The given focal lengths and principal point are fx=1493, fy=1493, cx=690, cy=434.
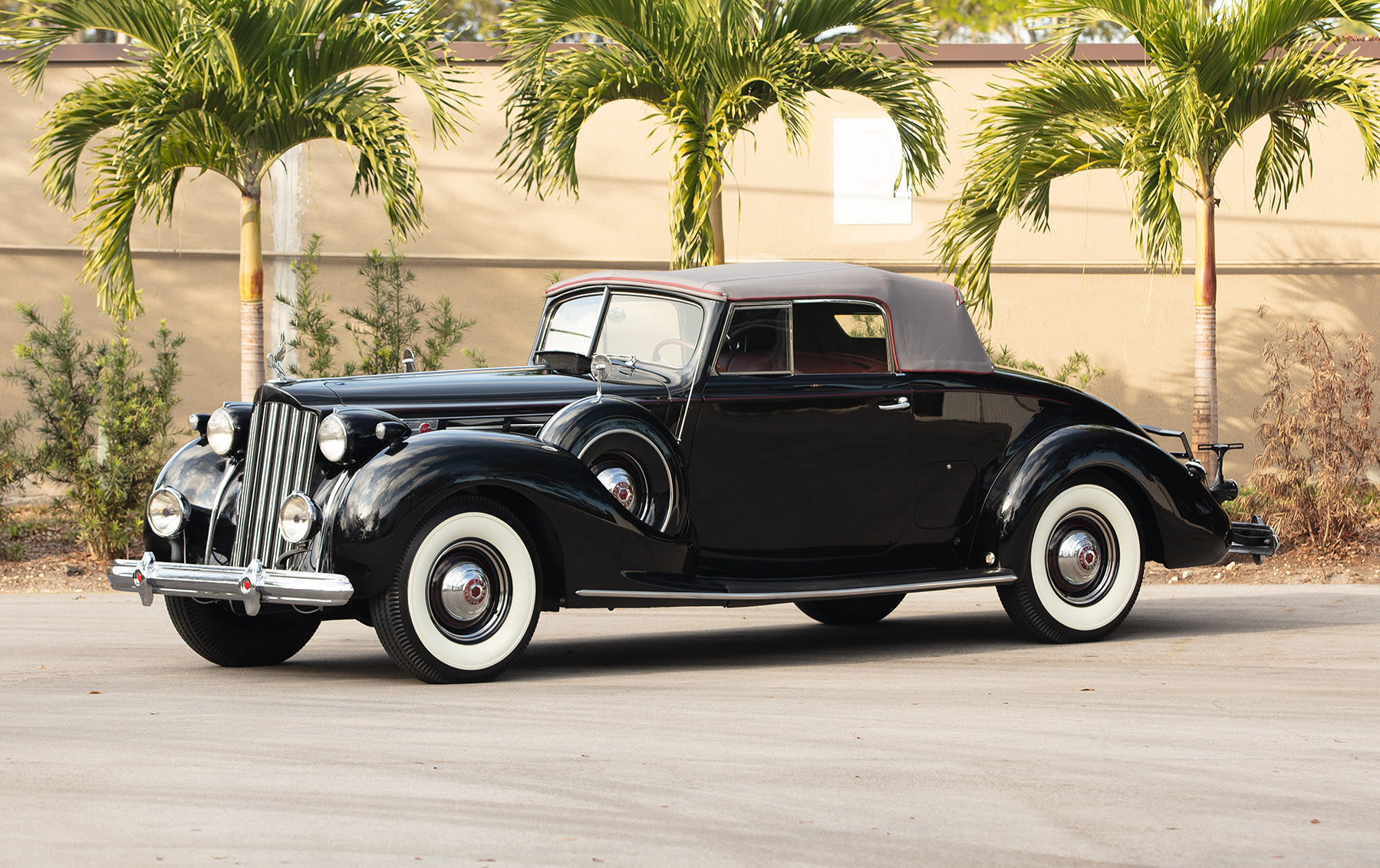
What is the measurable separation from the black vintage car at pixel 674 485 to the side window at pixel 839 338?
0.5 inches

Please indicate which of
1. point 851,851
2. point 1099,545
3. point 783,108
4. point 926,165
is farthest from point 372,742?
point 926,165

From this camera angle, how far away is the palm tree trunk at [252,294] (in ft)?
37.2

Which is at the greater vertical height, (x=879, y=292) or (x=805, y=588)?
(x=879, y=292)

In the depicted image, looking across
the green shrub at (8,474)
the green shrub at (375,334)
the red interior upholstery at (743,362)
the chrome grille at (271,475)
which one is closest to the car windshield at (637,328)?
the red interior upholstery at (743,362)

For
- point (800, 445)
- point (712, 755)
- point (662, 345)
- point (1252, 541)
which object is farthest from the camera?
point (1252, 541)

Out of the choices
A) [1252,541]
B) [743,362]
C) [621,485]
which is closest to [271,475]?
[621,485]

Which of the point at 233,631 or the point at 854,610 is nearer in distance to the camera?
the point at 233,631

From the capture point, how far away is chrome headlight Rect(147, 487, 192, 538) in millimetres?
6477

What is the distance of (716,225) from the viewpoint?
39.2ft

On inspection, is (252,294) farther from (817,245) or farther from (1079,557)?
(817,245)

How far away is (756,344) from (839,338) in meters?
0.47

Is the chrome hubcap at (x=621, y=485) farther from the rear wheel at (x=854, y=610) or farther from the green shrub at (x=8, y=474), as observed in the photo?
the green shrub at (x=8, y=474)

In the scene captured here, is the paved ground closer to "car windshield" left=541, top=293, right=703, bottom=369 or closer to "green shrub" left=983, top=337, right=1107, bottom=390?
"car windshield" left=541, top=293, right=703, bottom=369

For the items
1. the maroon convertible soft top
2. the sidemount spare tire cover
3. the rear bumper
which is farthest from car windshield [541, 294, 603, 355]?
the rear bumper
